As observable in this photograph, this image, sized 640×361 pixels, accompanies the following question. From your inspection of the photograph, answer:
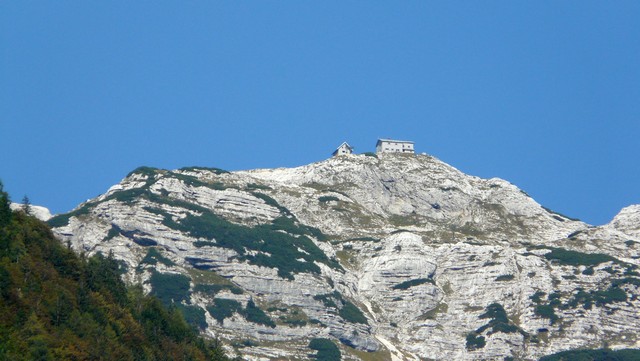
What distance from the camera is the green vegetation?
91062 millimetres

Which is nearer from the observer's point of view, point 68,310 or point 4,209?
point 68,310

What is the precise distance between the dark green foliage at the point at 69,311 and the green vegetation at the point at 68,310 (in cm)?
8

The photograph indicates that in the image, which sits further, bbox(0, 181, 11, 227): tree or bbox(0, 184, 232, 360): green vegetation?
bbox(0, 181, 11, 227): tree

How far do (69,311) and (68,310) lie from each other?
119 millimetres

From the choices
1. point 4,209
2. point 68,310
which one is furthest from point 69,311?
point 4,209

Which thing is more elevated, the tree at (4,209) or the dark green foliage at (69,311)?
the tree at (4,209)

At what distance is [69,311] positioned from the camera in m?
A: 99.7

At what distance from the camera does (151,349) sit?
111 m

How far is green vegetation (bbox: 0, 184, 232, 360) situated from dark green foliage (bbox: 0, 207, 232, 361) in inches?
3.1

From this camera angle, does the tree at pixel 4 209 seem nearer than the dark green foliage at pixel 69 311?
No

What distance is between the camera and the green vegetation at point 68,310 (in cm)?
9106

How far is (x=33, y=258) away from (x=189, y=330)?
99.5 feet

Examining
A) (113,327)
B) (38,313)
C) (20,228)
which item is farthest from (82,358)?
(20,228)

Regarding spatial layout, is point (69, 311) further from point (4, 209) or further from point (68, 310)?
point (4, 209)
